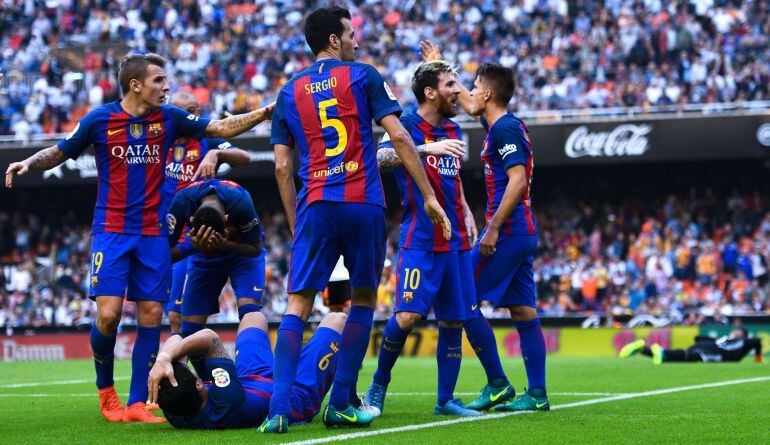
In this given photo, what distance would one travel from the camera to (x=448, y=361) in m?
7.89

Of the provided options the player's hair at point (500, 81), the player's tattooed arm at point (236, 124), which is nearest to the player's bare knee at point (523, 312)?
the player's hair at point (500, 81)

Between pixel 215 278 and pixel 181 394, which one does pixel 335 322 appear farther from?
pixel 215 278

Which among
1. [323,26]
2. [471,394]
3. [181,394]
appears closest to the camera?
[181,394]

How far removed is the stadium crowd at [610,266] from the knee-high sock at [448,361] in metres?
14.6

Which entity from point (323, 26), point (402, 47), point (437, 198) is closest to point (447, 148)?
point (437, 198)

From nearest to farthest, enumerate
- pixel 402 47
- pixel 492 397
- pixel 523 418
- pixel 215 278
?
pixel 523 418
pixel 492 397
pixel 215 278
pixel 402 47

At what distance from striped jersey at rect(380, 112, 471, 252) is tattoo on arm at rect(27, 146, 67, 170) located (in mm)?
2343

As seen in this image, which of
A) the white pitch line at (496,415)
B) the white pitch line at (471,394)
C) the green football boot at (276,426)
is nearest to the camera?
the white pitch line at (496,415)

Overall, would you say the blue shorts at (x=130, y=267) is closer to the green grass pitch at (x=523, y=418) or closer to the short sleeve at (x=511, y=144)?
the green grass pitch at (x=523, y=418)

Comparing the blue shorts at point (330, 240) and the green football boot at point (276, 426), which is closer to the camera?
the green football boot at point (276, 426)

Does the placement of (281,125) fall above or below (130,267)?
above

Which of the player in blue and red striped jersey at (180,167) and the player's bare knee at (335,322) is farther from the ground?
the player in blue and red striped jersey at (180,167)

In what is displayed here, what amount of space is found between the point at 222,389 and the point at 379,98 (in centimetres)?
189

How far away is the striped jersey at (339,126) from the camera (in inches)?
254
